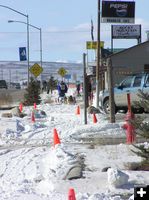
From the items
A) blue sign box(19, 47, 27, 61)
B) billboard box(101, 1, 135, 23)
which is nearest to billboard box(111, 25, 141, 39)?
billboard box(101, 1, 135, 23)

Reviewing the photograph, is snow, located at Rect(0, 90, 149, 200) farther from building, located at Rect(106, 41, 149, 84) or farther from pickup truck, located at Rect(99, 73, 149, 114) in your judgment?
building, located at Rect(106, 41, 149, 84)

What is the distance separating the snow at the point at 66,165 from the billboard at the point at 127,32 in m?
58.1

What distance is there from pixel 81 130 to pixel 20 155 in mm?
4255

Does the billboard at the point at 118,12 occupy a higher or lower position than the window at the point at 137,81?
higher

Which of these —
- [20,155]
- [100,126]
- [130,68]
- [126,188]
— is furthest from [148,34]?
[126,188]

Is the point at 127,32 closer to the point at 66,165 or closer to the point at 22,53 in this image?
the point at 22,53

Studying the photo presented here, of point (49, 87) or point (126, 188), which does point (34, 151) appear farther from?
point (49, 87)

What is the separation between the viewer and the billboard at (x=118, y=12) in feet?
188

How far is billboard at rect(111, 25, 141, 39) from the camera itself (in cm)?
7588

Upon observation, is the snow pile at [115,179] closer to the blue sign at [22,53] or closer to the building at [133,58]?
the building at [133,58]

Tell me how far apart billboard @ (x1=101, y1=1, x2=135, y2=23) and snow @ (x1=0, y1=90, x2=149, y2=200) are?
128ft

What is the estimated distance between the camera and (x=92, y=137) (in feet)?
55.5

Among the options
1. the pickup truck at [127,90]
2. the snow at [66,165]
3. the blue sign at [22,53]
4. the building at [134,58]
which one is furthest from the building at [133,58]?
the snow at [66,165]

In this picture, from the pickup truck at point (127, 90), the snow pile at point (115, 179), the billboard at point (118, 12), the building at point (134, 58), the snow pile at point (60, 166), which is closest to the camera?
the snow pile at point (115, 179)
